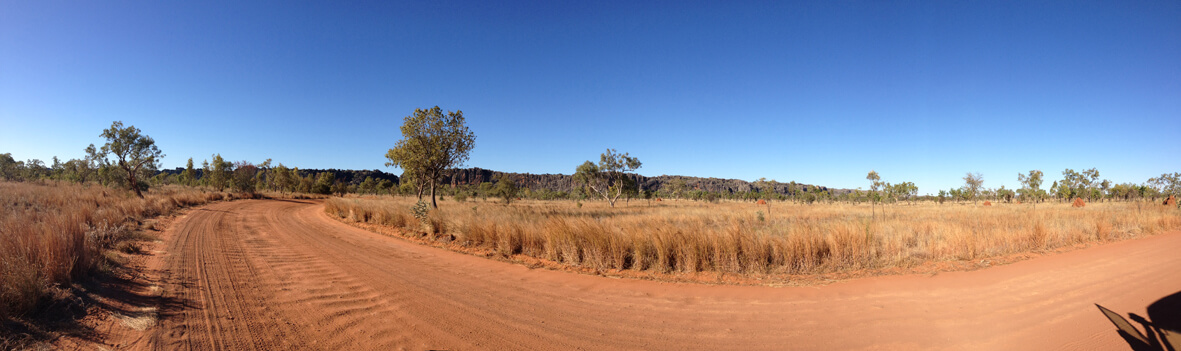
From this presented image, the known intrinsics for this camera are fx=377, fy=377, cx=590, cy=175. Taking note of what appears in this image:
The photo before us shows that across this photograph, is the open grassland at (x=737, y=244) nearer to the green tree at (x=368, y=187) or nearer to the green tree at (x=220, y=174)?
the green tree at (x=220, y=174)

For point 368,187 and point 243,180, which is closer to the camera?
point 243,180

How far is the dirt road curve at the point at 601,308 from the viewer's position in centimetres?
391

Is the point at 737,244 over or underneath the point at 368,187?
underneath

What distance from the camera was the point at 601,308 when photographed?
16.3ft

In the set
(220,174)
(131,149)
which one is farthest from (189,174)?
(131,149)

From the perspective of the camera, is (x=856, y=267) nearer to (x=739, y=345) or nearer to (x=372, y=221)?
(x=739, y=345)

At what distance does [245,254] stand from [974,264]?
15.4 m

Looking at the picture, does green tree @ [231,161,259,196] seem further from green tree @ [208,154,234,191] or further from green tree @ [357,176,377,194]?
green tree @ [357,176,377,194]

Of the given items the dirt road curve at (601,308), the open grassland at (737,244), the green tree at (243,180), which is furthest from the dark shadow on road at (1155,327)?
the green tree at (243,180)

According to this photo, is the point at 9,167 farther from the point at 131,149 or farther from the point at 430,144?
the point at 430,144

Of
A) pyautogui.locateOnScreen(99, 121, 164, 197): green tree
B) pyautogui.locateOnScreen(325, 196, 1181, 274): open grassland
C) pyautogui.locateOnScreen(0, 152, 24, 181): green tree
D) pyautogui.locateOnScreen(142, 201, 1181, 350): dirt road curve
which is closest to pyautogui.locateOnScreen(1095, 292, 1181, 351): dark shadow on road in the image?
pyautogui.locateOnScreen(142, 201, 1181, 350): dirt road curve

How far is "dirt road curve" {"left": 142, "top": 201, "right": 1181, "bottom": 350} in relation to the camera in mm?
3914

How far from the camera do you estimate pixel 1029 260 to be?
8.53m

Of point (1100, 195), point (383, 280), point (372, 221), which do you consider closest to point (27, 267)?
point (383, 280)
